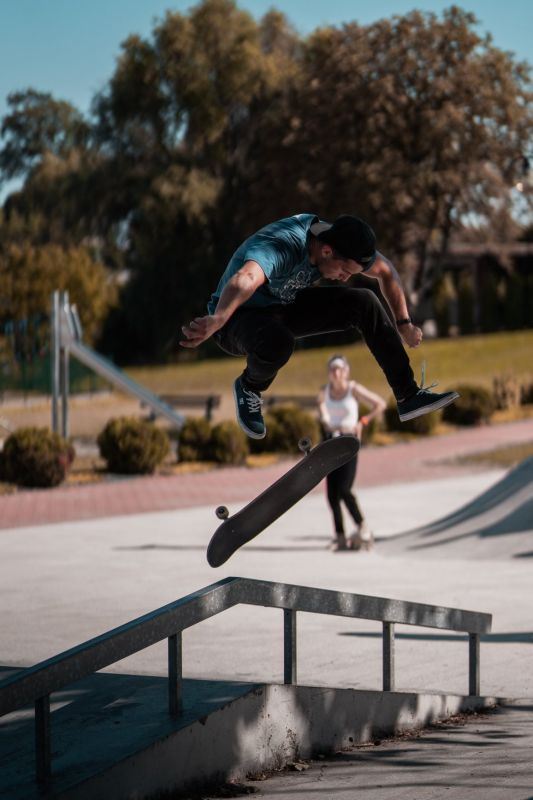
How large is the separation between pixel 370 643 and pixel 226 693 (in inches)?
188

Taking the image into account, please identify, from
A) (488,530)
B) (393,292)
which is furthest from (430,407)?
(488,530)

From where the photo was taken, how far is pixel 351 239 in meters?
5.20

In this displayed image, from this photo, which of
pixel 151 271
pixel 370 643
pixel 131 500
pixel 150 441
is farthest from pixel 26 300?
pixel 370 643

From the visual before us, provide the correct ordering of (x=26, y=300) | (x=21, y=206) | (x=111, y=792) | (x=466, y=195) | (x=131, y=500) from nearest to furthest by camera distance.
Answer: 1. (x=111, y=792)
2. (x=131, y=500)
3. (x=26, y=300)
4. (x=466, y=195)
5. (x=21, y=206)

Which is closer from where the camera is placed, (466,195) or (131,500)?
(131,500)

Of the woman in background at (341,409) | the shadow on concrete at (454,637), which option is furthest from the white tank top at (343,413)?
the shadow on concrete at (454,637)

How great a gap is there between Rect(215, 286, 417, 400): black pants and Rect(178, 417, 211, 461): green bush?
1977cm

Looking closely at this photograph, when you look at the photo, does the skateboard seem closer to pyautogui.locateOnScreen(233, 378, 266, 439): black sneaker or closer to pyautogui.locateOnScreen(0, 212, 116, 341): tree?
pyautogui.locateOnScreen(233, 378, 266, 439): black sneaker

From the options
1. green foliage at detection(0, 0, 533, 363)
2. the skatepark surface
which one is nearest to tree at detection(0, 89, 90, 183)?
green foliage at detection(0, 0, 533, 363)

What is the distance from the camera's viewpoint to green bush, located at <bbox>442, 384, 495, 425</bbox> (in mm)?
33906

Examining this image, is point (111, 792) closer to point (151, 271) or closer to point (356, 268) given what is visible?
point (356, 268)

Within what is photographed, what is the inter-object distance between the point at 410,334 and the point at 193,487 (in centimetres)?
1671

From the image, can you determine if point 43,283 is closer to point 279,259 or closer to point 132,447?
point 132,447

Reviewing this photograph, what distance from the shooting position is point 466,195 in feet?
187
